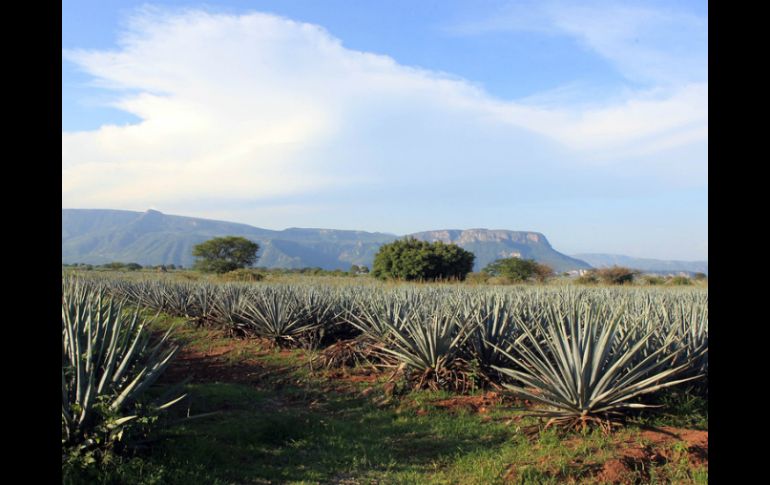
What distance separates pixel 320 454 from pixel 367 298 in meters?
6.83

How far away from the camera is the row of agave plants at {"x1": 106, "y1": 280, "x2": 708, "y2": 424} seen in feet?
17.8

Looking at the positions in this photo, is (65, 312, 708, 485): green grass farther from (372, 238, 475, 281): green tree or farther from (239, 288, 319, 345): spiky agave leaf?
(372, 238, 475, 281): green tree

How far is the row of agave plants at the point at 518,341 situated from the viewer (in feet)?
17.8

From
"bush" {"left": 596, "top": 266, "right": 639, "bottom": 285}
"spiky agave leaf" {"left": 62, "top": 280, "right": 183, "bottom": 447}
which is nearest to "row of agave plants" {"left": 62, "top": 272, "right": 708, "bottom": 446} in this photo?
"spiky agave leaf" {"left": 62, "top": 280, "right": 183, "bottom": 447}

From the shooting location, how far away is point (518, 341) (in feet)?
20.5

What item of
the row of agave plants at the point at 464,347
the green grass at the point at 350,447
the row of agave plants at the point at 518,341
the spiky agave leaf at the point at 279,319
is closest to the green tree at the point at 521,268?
the row of agave plants at the point at 518,341

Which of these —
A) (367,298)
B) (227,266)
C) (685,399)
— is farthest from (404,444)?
(227,266)

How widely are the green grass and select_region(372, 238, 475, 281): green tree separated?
94.6 ft

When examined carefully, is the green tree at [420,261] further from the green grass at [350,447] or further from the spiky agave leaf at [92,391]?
the spiky agave leaf at [92,391]

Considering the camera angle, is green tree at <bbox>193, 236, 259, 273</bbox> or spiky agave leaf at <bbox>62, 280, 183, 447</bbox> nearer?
spiky agave leaf at <bbox>62, 280, 183, 447</bbox>

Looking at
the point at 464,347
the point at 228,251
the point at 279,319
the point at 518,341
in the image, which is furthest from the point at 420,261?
the point at 228,251
